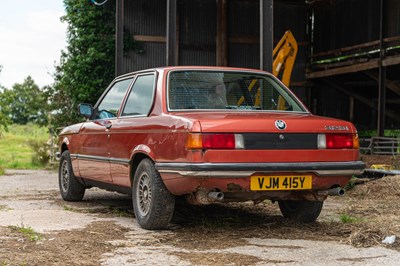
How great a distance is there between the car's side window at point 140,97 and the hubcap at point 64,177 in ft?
6.90

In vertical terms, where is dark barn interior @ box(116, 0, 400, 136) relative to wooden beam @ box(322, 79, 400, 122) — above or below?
above

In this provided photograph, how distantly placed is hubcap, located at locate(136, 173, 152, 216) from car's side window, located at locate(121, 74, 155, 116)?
70 centimetres

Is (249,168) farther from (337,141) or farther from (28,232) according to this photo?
(28,232)

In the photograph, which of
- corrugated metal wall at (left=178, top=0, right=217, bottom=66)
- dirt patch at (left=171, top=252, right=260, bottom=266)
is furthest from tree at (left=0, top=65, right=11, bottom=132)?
dirt patch at (left=171, top=252, right=260, bottom=266)

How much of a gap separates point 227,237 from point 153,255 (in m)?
0.98

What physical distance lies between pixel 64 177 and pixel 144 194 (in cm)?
298

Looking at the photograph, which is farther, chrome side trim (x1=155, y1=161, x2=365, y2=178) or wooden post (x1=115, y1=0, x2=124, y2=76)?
wooden post (x1=115, y1=0, x2=124, y2=76)

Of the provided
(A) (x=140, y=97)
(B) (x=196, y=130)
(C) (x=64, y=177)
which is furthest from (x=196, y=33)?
(B) (x=196, y=130)

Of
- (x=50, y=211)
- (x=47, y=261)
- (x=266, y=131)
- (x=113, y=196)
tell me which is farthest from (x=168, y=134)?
(x=113, y=196)

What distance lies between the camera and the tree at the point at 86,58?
19734mm

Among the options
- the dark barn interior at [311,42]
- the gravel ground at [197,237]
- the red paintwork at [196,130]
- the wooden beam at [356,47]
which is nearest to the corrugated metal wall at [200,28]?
the dark barn interior at [311,42]

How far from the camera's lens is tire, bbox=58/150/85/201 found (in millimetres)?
8445

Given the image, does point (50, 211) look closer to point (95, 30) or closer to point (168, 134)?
point (168, 134)

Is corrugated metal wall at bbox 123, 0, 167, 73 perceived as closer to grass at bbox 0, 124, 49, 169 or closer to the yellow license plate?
grass at bbox 0, 124, 49, 169
